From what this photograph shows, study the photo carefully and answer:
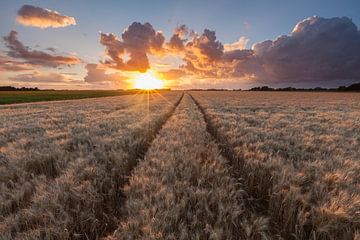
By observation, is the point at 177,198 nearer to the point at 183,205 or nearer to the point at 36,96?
the point at 183,205

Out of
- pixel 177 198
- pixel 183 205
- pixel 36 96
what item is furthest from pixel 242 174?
pixel 36 96

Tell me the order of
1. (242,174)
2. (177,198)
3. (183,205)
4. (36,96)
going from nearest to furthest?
(183,205), (177,198), (242,174), (36,96)

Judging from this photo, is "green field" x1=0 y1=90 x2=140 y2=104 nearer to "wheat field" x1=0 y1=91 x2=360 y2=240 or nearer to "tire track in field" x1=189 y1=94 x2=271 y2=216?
"wheat field" x1=0 y1=91 x2=360 y2=240

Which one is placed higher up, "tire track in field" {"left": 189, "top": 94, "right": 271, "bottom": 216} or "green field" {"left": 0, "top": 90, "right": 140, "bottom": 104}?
"green field" {"left": 0, "top": 90, "right": 140, "bottom": 104}

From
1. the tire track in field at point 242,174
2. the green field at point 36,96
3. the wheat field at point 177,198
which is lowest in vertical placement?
the tire track in field at point 242,174

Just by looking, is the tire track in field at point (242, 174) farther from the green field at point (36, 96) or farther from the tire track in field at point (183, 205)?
the green field at point (36, 96)

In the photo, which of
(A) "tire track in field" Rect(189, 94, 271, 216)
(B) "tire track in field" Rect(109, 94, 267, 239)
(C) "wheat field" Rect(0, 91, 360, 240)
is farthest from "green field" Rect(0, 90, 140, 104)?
(B) "tire track in field" Rect(109, 94, 267, 239)

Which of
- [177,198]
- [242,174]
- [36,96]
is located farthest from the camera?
[36,96]

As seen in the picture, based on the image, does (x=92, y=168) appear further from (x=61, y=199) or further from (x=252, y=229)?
(x=252, y=229)

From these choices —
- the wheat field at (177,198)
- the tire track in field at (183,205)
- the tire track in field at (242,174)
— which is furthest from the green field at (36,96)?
the tire track in field at (183,205)

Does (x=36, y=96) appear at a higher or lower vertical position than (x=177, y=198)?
higher

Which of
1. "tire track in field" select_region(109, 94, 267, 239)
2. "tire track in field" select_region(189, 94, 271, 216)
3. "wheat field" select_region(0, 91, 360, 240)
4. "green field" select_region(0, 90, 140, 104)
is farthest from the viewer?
"green field" select_region(0, 90, 140, 104)

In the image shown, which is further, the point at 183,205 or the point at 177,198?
the point at 177,198

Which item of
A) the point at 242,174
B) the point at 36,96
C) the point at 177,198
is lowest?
the point at 242,174
